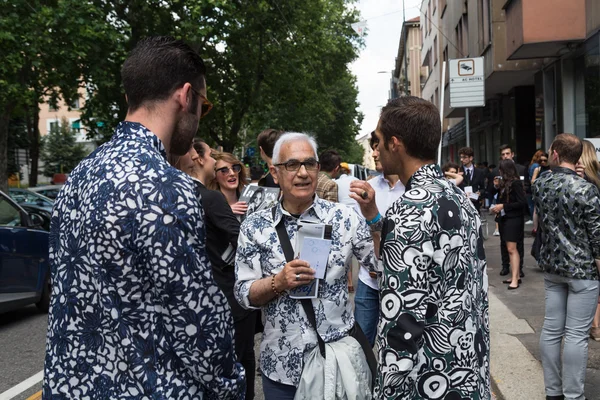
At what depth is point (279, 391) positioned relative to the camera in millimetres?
2926

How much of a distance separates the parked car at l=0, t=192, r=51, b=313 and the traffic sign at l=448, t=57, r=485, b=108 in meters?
7.70

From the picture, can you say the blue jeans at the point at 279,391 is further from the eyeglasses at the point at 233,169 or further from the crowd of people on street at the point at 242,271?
the eyeglasses at the point at 233,169

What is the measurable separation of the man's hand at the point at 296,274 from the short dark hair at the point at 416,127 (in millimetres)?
650

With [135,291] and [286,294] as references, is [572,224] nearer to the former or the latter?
[286,294]

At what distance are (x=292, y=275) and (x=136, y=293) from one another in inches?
43.4

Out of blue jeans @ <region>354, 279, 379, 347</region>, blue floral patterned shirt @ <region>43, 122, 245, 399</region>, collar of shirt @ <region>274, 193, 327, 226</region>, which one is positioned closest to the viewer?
blue floral patterned shirt @ <region>43, 122, 245, 399</region>

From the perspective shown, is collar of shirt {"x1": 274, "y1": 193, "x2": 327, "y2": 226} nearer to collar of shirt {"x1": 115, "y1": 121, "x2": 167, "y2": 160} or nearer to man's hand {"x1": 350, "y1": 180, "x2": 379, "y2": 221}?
man's hand {"x1": 350, "y1": 180, "x2": 379, "y2": 221}

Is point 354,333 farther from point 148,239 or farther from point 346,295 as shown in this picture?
point 148,239

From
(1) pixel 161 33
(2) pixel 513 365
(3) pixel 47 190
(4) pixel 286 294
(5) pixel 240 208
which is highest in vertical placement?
(1) pixel 161 33

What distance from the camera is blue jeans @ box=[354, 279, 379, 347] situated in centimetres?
464

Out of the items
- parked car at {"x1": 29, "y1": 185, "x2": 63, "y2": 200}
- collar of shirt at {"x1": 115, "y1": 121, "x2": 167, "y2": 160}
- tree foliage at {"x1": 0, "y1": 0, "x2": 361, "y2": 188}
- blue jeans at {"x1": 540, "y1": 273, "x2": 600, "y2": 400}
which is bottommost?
blue jeans at {"x1": 540, "y1": 273, "x2": 600, "y2": 400}

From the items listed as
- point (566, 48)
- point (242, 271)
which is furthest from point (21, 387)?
point (566, 48)

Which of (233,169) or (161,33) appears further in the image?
(161,33)

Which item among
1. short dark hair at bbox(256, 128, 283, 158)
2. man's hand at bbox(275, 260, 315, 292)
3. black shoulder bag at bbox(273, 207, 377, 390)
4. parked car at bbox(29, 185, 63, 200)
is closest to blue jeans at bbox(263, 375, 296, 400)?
black shoulder bag at bbox(273, 207, 377, 390)
